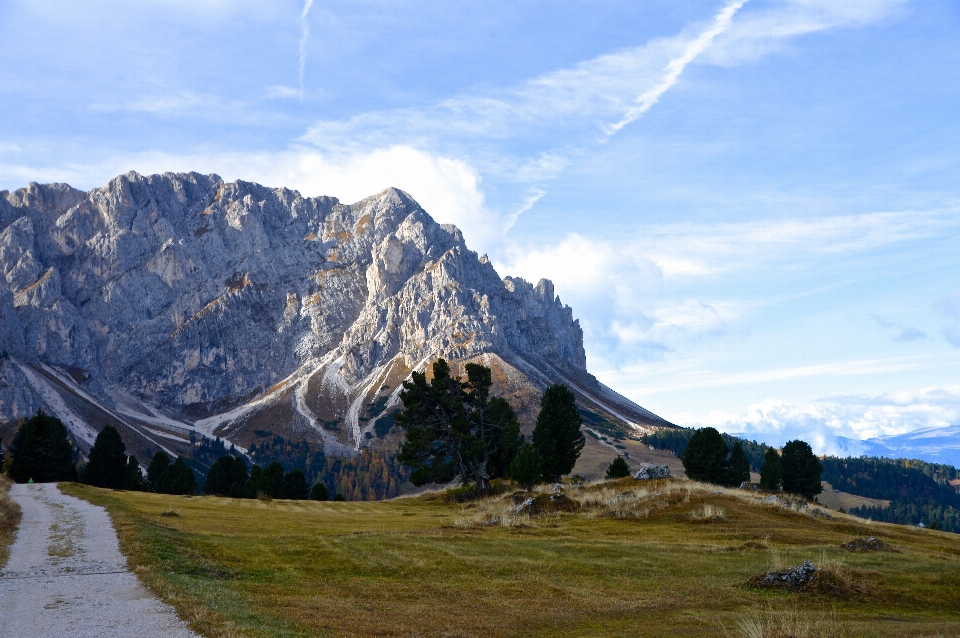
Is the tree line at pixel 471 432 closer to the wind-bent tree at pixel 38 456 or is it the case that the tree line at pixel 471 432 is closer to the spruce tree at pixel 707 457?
the spruce tree at pixel 707 457

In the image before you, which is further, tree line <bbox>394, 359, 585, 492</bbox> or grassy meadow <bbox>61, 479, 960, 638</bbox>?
tree line <bbox>394, 359, 585, 492</bbox>

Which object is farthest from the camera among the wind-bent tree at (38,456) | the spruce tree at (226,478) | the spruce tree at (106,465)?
the spruce tree at (226,478)

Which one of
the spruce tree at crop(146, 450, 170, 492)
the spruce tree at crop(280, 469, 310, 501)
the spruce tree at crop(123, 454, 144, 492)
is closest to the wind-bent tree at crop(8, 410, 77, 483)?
the spruce tree at crop(123, 454, 144, 492)

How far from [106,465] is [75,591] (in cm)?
9615

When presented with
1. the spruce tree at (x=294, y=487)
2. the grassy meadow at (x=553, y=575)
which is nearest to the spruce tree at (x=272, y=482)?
the spruce tree at (x=294, y=487)

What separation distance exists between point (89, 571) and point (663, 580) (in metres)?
19.6

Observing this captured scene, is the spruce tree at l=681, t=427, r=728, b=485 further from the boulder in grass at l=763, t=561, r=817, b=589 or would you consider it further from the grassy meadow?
the boulder in grass at l=763, t=561, r=817, b=589

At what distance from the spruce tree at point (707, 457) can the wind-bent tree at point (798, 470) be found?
777cm

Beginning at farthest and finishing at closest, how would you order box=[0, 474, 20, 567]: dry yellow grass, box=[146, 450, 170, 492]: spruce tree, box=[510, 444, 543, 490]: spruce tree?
1. box=[146, 450, 170, 492]: spruce tree
2. box=[510, 444, 543, 490]: spruce tree
3. box=[0, 474, 20, 567]: dry yellow grass

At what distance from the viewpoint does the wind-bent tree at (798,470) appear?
9056 cm

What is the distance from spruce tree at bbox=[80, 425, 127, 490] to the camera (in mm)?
101750

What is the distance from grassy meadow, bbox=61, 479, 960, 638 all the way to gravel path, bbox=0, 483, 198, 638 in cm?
68

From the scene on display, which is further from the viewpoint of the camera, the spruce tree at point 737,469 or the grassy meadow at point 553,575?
the spruce tree at point 737,469

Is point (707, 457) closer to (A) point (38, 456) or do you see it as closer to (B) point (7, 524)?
(B) point (7, 524)
